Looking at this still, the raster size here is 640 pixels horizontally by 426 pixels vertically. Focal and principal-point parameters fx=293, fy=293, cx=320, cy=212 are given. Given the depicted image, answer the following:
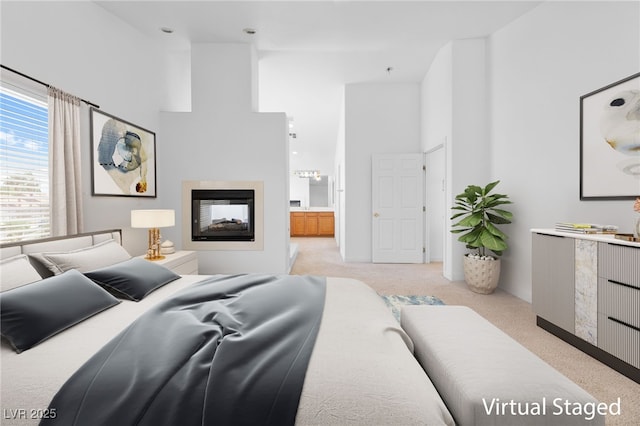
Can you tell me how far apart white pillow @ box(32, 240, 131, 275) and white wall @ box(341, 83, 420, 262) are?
3.84 metres

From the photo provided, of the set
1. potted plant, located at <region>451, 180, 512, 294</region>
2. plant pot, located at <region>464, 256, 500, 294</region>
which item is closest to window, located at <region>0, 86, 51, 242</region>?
potted plant, located at <region>451, 180, 512, 294</region>

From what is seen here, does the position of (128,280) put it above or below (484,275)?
above

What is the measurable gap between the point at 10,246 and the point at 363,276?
377 cm

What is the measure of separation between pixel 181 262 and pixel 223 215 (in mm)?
1025

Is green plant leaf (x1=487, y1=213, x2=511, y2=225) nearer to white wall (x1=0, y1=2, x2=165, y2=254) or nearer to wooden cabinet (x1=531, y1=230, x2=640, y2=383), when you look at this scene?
wooden cabinet (x1=531, y1=230, x2=640, y2=383)

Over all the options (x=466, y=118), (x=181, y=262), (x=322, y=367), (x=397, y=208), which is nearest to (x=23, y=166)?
(x=181, y=262)

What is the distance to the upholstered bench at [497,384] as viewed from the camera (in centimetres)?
96

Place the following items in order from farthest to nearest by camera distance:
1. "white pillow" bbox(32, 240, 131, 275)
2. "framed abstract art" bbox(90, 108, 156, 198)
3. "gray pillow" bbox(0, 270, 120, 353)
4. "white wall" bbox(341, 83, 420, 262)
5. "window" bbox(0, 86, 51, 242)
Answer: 1. "white wall" bbox(341, 83, 420, 262)
2. "framed abstract art" bbox(90, 108, 156, 198)
3. "window" bbox(0, 86, 51, 242)
4. "white pillow" bbox(32, 240, 131, 275)
5. "gray pillow" bbox(0, 270, 120, 353)

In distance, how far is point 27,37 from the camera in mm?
2303

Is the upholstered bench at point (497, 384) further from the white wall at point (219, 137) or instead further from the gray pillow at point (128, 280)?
the white wall at point (219, 137)

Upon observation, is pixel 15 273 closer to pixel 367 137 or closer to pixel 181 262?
pixel 181 262

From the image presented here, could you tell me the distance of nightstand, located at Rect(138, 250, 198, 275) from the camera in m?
3.10

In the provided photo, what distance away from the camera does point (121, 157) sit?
332 cm

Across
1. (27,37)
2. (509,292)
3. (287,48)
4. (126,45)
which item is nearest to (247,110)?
(287,48)
